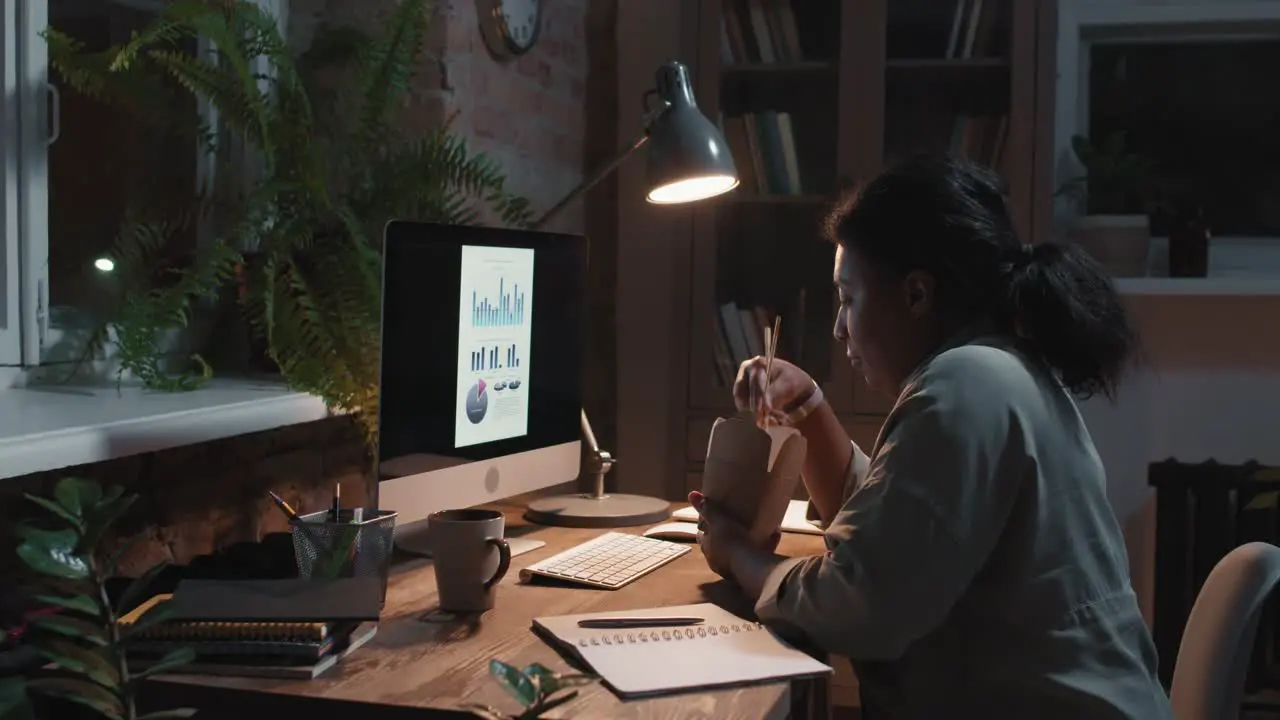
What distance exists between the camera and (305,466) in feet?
6.48

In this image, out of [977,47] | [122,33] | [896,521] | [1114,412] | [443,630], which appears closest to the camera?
[896,521]

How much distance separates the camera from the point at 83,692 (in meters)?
0.69

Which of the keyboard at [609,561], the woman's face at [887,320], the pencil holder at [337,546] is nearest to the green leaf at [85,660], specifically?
→ the pencil holder at [337,546]

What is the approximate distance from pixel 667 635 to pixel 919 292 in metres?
0.47

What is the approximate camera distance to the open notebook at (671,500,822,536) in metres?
1.87

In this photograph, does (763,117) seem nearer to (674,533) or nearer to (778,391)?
(778,391)

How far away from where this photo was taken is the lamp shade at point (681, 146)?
6.11ft

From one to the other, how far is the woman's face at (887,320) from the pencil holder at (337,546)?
0.58 metres

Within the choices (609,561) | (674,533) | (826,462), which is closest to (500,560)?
(609,561)

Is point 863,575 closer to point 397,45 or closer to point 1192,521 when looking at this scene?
point 397,45

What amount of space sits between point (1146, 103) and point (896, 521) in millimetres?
2331

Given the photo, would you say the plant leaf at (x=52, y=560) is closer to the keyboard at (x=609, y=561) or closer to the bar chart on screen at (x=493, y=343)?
the keyboard at (x=609, y=561)

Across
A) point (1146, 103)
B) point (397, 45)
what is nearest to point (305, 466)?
point (397, 45)

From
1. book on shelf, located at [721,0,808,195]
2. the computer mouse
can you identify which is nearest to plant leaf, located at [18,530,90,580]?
Result: the computer mouse
